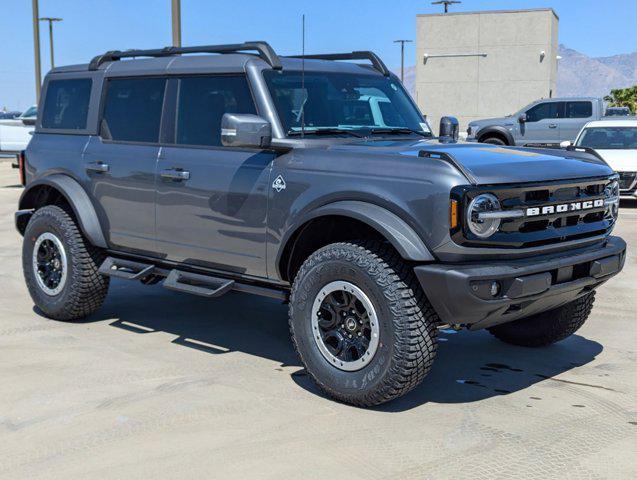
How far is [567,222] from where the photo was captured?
5.02 meters

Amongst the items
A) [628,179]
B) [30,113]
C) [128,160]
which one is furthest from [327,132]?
[30,113]

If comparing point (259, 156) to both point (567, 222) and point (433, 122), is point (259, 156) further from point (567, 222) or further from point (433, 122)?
point (433, 122)

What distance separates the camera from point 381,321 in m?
4.68

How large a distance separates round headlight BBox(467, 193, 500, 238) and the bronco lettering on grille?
0.25m

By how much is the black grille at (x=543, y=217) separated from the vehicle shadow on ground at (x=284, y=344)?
99 cm

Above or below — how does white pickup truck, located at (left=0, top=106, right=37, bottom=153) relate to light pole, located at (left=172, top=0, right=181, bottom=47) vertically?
below

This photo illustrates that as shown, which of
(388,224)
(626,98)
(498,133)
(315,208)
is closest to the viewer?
(388,224)

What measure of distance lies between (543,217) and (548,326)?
Result: 145cm

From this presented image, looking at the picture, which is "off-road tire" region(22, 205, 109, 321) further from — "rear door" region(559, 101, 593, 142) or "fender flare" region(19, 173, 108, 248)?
"rear door" region(559, 101, 593, 142)

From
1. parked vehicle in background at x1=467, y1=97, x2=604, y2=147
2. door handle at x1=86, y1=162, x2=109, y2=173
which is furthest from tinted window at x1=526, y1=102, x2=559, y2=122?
door handle at x1=86, y1=162, x2=109, y2=173

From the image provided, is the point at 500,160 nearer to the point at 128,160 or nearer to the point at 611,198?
the point at 611,198

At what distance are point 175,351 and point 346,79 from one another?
2164 mm

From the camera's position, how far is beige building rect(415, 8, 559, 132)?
4891 cm

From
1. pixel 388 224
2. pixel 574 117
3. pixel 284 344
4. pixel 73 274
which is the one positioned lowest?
pixel 284 344
